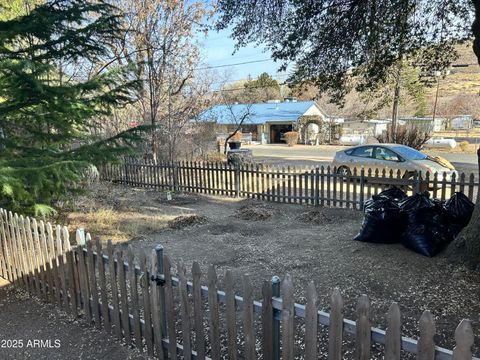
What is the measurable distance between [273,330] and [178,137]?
14967 millimetres

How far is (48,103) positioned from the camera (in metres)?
5.54

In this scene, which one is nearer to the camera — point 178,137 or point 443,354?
point 443,354

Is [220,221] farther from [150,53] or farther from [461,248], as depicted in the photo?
[150,53]

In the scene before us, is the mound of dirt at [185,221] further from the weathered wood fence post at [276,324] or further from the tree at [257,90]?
the tree at [257,90]

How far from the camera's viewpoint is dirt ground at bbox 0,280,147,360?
3.28 m

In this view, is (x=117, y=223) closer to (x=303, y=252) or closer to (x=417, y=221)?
(x=303, y=252)

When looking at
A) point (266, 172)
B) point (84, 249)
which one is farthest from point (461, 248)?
point (266, 172)

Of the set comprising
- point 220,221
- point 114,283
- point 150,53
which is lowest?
point 220,221

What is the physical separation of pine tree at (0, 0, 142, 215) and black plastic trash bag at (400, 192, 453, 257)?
4.34 metres

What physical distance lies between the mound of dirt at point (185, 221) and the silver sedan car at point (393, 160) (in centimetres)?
524

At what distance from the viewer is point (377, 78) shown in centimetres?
751

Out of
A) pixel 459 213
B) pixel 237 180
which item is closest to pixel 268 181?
pixel 237 180

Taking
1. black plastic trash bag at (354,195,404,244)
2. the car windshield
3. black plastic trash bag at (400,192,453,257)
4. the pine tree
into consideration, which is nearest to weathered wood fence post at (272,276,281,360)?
black plastic trash bag at (400,192,453,257)

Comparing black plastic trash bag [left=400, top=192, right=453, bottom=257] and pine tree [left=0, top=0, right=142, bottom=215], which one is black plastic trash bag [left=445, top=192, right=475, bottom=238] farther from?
pine tree [left=0, top=0, right=142, bottom=215]
